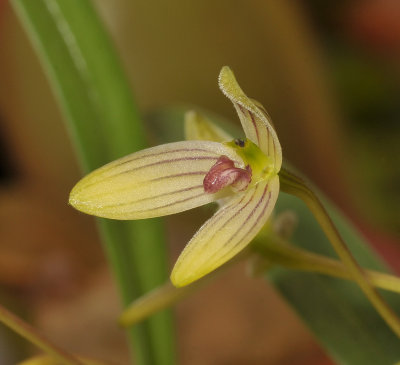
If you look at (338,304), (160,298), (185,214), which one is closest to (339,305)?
(338,304)

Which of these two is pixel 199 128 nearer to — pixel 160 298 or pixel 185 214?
pixel 160 298

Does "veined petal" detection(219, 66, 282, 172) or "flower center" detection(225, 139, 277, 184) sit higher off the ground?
"veined petal" detection(219, 66, 282, 172)

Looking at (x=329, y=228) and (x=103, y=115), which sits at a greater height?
(x=103, y=115)

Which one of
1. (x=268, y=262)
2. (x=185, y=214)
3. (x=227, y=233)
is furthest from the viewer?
(x=185, y=214)

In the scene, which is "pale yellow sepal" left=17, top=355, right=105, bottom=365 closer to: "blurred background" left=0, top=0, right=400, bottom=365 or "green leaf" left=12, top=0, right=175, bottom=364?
"green leaf" left=12, top=0, right=175, bottom=364

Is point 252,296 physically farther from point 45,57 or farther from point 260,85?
point 45,57

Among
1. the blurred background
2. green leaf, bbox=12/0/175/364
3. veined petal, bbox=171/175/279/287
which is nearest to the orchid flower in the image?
veined petal, bbox=171/175/279/287

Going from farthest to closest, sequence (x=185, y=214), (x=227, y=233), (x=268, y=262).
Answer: (x=185, y=214) → (x=268, y=262) → (x=227, y=233)

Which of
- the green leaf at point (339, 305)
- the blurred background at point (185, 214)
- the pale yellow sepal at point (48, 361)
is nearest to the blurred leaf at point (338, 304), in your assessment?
the green leaf at point (339, 305)
